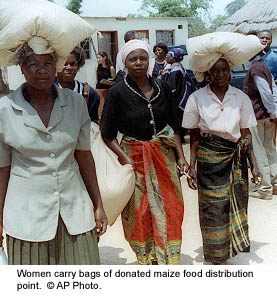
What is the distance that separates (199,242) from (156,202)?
112 cm

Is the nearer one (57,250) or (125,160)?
(57,250)

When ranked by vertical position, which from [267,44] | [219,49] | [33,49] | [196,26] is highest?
[33,49]

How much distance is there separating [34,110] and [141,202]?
4.78 ft

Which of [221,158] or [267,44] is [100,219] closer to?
[221,158]

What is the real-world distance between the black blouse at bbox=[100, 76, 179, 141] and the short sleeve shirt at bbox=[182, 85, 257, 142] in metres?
0.24

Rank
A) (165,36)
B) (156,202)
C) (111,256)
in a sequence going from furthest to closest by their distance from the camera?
(165,36) < (111,256) < (156,202)

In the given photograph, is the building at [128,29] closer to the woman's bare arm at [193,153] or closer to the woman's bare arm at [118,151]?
the woman's bare arm at [193,153]

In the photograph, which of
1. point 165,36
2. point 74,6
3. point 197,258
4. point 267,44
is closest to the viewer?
point 197,258

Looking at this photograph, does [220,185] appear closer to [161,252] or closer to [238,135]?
[238,135]

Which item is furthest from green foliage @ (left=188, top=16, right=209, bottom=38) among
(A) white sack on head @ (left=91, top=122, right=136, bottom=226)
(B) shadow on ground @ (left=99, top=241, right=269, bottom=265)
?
(A) white sack on head @ (left=91, top=122, right=136, bottom=226)

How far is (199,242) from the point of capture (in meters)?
4.27

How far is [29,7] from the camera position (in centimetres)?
211

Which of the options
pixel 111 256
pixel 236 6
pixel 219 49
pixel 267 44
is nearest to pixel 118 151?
pixel 219 49
